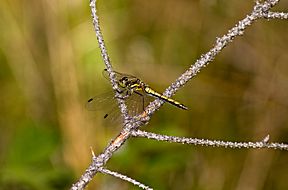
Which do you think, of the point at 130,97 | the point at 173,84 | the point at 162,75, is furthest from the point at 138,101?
the point at 162,75

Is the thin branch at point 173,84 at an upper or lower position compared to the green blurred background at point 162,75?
lower

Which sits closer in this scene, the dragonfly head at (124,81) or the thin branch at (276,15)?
the thin branch at (276,15)

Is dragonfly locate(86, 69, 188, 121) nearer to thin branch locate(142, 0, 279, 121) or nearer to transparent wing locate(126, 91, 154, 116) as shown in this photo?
transparent wing locate(126, 91, 154, 116)

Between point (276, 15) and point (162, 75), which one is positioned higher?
point (162, 75)

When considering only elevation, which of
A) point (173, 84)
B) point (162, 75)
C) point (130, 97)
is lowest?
point (173, 84)

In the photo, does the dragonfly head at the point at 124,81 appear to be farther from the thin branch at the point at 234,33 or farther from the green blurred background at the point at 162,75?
the green blurred background at the point at 162,75

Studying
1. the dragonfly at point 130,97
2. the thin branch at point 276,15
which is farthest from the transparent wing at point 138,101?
the thin branch at point 276,15

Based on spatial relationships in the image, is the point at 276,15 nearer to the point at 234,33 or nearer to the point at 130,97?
the point at 234,33

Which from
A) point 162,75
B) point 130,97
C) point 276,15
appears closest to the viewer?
point 276,15

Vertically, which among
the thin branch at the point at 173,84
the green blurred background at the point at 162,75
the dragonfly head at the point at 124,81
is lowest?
the thin branch at the point at 173,84

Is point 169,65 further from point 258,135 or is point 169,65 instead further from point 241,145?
point 241,145

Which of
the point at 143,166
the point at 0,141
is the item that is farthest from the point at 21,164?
the point at 0,141
